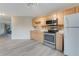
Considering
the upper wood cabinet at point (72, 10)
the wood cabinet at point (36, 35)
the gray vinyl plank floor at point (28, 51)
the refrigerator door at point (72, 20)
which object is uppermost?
the upper wood cabinet at point (72, 10)

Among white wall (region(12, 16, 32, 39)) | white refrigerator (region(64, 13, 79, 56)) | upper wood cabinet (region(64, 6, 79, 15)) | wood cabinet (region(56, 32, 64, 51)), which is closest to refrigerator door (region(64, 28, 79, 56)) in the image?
white refrigerator (region(64, 13, 79, 56))

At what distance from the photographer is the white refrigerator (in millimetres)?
4129

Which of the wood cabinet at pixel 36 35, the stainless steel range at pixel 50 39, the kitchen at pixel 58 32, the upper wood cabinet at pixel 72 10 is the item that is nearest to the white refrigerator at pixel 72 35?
the kitchen at pixel 58 32

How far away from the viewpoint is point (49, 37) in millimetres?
6734

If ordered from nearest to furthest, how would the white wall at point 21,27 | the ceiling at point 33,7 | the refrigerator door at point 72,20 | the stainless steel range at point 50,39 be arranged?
the ceiling at point 33,7 → the refrigerator door at point 72,20 → the stainless steel range at point 50,39 → the white wall at point 21,27

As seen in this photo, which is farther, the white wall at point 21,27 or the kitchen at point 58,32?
the white wall at point 21,27

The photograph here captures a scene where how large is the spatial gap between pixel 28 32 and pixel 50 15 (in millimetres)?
3195

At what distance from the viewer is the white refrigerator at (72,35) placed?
4129 millimetres

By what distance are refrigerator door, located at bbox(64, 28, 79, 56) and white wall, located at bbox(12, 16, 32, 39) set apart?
620 centimetres

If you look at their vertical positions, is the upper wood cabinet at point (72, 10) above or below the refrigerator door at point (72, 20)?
above

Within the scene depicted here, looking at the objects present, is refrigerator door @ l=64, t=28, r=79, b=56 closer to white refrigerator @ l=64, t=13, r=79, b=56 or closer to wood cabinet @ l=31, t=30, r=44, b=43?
white refrigerator @ l=64, t=13, r=79, b=56

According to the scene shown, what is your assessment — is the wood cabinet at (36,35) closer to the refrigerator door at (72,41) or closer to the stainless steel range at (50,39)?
the stainless steel range at (50,39)

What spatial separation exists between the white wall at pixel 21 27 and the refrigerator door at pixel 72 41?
620cm

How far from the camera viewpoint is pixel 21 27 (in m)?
10.5
